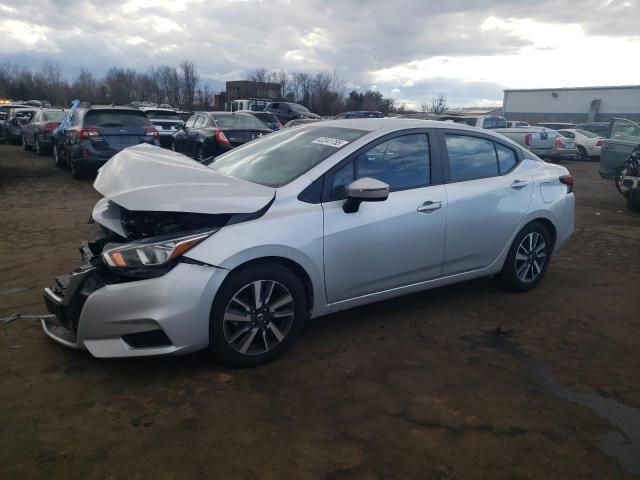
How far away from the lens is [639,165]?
9.77 meters

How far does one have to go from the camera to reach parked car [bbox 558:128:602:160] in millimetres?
21266

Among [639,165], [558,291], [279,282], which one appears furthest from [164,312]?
[639,165]

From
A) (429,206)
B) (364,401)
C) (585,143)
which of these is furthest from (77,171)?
(585,143)

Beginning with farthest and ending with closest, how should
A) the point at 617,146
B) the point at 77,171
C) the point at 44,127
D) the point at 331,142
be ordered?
the point at 44,127, the point at 617,146, the point at 77,171, the point at 331,142

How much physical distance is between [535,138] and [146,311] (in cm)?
1761

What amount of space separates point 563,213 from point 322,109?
45110 millimetres

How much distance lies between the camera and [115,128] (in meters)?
10.8

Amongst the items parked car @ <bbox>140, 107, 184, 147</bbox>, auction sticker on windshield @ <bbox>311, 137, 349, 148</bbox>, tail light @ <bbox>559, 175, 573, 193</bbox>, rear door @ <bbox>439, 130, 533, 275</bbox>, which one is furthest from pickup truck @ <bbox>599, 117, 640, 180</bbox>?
parked car @ <bbox>140, 107, 184, 147</bbox>

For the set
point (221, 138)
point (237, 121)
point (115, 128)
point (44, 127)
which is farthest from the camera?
point (44, 127)

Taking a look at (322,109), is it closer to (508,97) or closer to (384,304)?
(508,97)

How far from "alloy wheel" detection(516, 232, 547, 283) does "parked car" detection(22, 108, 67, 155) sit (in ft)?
48.8

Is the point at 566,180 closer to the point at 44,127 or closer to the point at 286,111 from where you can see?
the point at 44,127

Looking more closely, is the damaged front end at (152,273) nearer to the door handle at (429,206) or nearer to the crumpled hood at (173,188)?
the crumpled hood at (173,188)

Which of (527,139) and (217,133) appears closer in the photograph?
(217,133)
